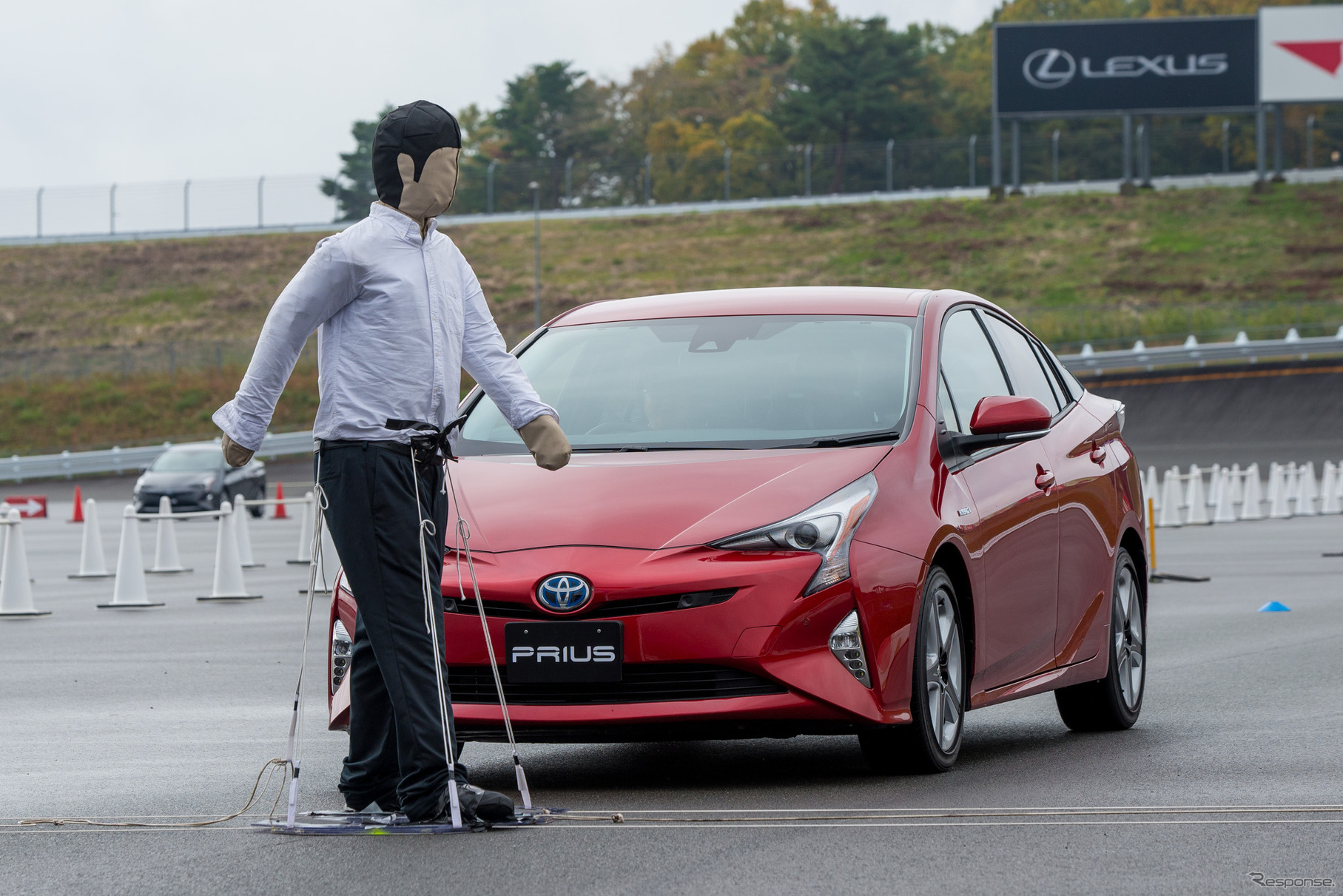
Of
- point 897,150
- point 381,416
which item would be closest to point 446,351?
point 381,416

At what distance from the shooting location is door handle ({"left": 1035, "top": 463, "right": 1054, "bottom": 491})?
25.0 feet

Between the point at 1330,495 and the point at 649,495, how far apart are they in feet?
91.1

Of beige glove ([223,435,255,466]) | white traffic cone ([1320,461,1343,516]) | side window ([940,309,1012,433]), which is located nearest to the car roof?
side window ([940,309,1012,433])

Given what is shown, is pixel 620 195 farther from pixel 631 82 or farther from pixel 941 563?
pixel 941 563

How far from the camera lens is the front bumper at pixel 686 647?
6.01m

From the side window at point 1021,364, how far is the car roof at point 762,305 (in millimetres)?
445

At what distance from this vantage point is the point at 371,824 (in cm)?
556

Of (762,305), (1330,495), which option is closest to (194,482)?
(1330,495)

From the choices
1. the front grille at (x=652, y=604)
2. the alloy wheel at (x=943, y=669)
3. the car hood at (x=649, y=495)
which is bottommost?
the alloy wheel at (x=943, y=669)

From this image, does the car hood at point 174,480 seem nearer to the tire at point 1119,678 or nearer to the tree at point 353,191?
the tire at point 1119,678

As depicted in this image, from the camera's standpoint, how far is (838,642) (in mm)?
6098

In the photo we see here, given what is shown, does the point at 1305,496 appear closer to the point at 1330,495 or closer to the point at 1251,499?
the point at 1330,495

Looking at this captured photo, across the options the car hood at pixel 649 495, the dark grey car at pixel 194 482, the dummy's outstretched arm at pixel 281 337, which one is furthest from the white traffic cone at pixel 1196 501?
the dummy's outstretched arm at pixel 281 337

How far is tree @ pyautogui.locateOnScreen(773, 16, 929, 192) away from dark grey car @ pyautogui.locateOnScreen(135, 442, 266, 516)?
3000 inches
